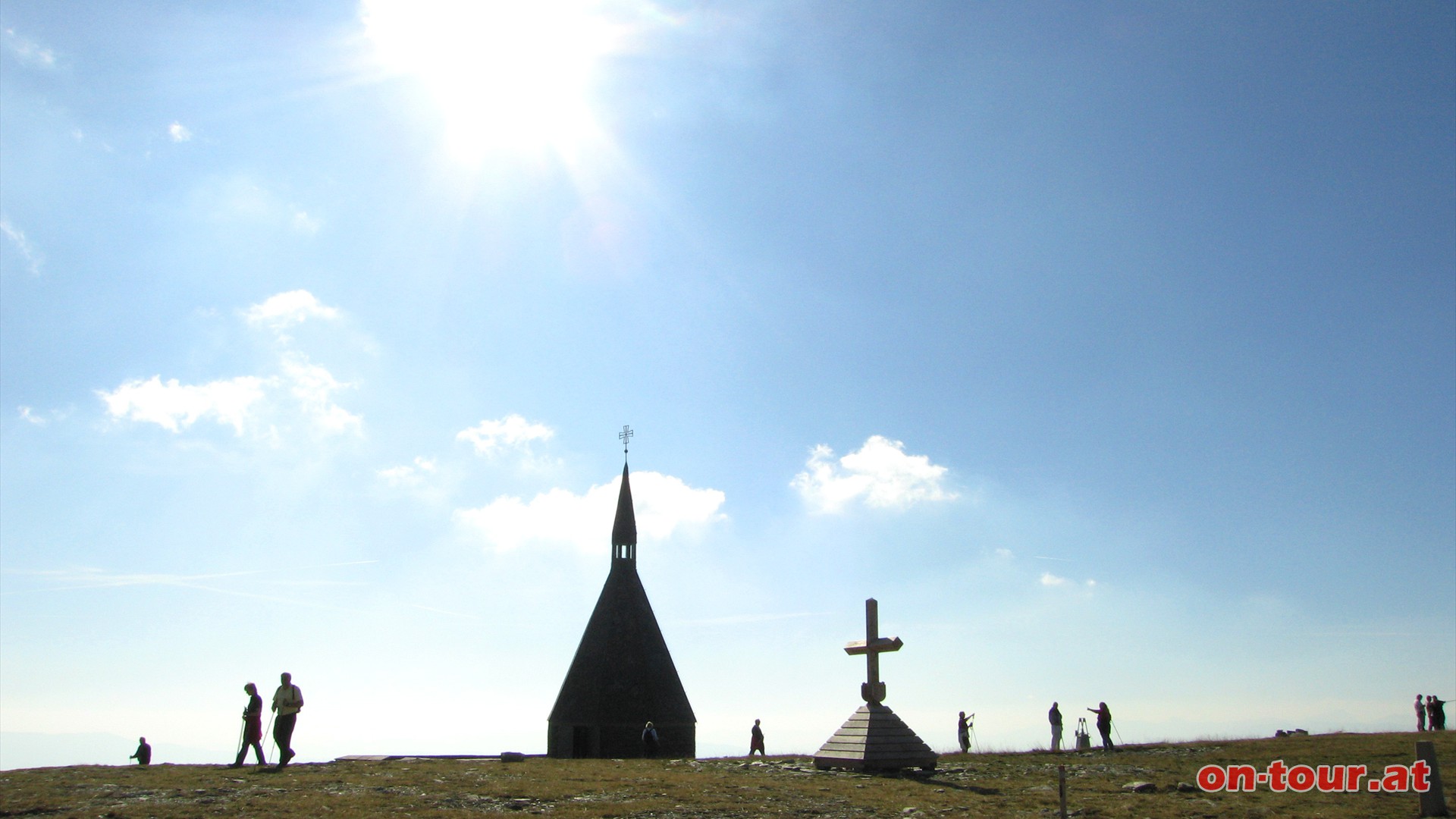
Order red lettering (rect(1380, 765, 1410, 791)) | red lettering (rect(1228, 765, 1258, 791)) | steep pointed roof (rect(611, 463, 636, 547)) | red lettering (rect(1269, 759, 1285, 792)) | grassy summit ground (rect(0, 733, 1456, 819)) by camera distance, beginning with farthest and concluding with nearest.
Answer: steep pointed roof (rect(611, 463, 636, 547)) < red lettering (rect(1269, 759, 1285, 792)) < red lettering (rect(1228, 765, 1258, 791)) < red lettering (rect(1380, 765, 1410, 791)) < grassy summit ground (rect(0, 733, 1456, 819))

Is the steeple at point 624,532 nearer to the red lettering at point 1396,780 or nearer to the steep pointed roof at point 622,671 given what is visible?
the steep pointed roof at point 622,671

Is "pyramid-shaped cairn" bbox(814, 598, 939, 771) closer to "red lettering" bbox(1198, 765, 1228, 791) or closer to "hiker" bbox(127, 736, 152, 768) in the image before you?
"red lettering" bbox(1198, 765, 1228, 791)

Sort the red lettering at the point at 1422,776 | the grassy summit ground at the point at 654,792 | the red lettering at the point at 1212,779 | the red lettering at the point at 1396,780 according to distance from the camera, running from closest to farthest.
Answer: the grassy summit ground at the point at 654,792
the red lettering at the point at 1422,776
the red lettering at the point at 1396,780
the red lettering at the point at 1212,779

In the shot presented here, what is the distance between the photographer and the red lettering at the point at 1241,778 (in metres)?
15.2

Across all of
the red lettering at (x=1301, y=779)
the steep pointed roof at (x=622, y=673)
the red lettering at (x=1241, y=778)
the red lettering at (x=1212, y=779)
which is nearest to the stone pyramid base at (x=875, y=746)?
the red lettering at (x=1212, y=779)

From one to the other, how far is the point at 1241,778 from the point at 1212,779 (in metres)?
0.45

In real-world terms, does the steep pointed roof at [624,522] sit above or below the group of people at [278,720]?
above

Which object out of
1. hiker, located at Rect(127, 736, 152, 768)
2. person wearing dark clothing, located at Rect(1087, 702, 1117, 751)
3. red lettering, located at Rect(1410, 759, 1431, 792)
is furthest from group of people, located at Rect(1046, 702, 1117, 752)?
hiker, located at Rect(127, 736, 152, 768)

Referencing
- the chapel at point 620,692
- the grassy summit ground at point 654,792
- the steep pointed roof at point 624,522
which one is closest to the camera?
the grassy summit ground at point 654,792

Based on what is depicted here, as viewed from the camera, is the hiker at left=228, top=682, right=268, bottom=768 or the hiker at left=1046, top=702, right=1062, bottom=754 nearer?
the hiker at left=228, top=682, right=268, bottom=768

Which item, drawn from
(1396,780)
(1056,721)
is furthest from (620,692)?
(1396,780)

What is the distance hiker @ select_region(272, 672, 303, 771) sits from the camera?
1644 centimetres

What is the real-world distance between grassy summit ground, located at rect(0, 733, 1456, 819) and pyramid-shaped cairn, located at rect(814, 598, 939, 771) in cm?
Result: 50

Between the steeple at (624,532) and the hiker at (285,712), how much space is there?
23165 millimetres
